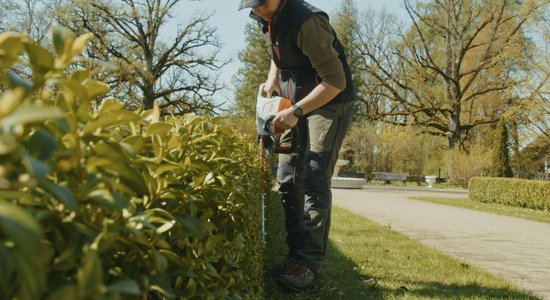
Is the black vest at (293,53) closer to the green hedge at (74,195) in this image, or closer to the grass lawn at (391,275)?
the grass lawn at (391,275)

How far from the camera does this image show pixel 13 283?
0.59m

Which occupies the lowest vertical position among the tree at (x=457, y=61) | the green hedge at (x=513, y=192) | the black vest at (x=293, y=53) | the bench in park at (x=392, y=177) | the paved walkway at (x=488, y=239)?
the paved walkway at (x=488, y=239)

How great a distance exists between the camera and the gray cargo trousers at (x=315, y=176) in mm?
3311

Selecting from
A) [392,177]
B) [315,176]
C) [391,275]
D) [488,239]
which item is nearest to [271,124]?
[315,176]

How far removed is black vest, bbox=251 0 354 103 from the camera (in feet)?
10.9

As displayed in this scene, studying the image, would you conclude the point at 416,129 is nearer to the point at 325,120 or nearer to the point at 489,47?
the point at 489,47

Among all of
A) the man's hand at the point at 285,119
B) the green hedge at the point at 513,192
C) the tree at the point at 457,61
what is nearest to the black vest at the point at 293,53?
the man's hand at the point at 285,119

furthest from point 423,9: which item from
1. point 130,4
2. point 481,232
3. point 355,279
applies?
point 355,279

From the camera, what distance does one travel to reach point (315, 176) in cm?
330

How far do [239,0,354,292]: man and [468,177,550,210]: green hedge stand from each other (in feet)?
42.6

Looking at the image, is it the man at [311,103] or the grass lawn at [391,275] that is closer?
the man at [311,103]

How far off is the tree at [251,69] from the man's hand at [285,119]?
4182 centimetres

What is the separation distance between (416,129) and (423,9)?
316 inches

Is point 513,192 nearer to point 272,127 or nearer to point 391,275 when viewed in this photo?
point 391,275
